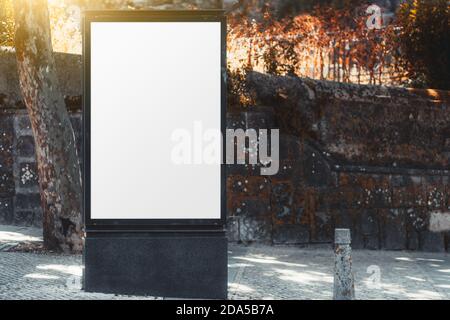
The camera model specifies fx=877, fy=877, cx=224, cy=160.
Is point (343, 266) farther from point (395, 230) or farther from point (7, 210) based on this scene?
point (7, 210)

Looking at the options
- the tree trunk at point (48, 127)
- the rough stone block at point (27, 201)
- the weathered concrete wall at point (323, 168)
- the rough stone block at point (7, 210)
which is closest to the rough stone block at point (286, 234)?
the weathered concrete wall at point (323, 168)

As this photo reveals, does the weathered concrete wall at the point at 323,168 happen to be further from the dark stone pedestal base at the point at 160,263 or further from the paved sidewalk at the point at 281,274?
the dark stone pedestal base at the point at 160,263

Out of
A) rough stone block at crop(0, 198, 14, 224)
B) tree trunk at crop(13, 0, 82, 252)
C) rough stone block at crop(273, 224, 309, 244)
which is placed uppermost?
tree trunk at crop(13, 0, 82, 252)

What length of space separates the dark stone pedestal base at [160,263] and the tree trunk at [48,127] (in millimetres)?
2432

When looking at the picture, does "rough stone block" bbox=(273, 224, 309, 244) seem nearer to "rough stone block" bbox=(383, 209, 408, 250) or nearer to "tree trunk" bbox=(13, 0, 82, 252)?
"rough stone block" bbox=(383, 209, 408, 250)

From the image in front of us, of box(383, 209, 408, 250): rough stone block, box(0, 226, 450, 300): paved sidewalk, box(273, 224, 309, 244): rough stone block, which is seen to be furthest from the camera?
box(383, 209, 408, 250): rough stone block

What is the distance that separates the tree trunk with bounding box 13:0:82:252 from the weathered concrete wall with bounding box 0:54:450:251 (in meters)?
1.98

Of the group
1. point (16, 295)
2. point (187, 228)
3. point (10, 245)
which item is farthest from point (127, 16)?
point (10, 245)

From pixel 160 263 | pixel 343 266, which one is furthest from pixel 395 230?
pixel 160 263

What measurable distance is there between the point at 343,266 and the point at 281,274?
196cm

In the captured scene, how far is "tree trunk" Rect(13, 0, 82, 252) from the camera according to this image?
1047cm

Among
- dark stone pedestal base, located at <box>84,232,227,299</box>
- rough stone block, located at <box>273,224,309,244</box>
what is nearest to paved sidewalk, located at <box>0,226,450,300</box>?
rough stone block, located at <box>273,224,309,244</box>

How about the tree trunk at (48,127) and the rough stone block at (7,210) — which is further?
the rough stone block at (7,210)

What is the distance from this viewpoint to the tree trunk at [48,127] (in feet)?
34.3
